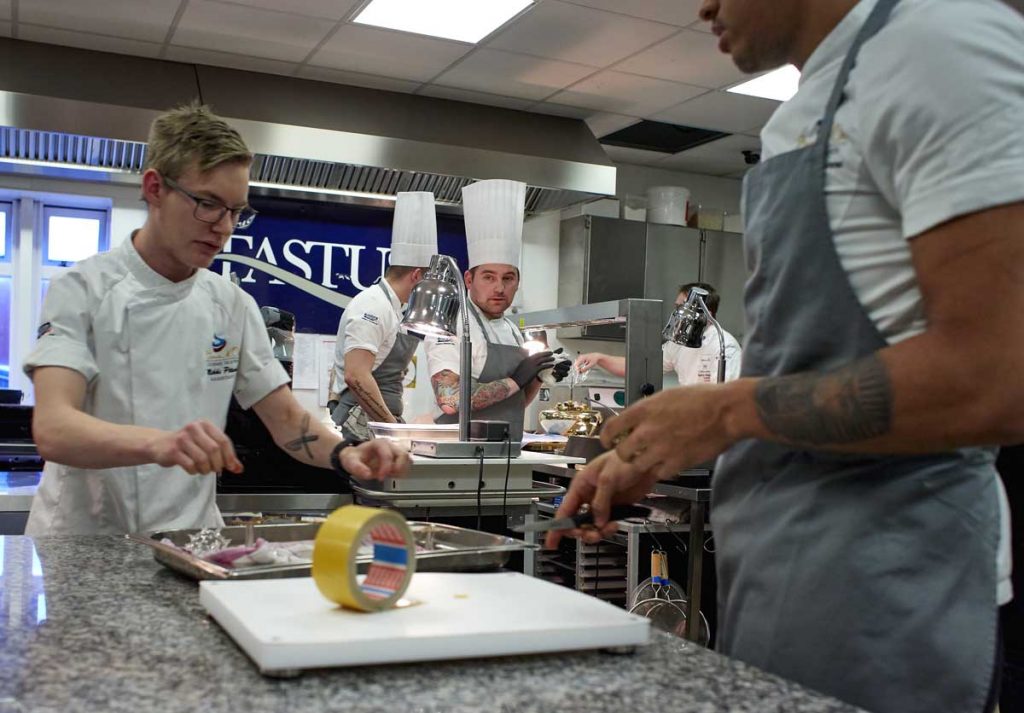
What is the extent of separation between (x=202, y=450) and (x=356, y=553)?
46 centimetres

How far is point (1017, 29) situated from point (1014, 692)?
1641 mm

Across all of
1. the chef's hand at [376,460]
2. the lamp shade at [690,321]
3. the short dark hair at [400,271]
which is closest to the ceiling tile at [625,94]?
the short dark hair at [400,271]

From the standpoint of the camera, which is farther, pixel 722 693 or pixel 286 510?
pixel 286 510

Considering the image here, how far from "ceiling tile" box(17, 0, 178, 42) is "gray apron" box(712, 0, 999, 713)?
13.1 ft

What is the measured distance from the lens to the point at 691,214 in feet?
22.6

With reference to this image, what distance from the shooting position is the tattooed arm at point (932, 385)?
2.64 feet

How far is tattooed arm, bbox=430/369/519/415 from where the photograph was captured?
3.76 meters

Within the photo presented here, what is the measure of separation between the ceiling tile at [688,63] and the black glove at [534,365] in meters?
1.81

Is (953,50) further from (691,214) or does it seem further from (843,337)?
(691,214)

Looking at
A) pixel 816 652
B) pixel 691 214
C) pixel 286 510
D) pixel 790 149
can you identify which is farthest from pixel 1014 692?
pixel 691 214

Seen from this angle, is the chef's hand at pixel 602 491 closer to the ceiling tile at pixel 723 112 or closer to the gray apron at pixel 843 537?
the gray apron at pixel 843 537

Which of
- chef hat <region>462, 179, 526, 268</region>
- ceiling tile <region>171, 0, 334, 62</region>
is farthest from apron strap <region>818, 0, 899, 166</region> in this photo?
ceiling tile <region>171, 0, 334, 62</region>

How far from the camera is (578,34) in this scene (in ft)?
14.9

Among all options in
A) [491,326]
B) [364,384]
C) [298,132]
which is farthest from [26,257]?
[491,326]
